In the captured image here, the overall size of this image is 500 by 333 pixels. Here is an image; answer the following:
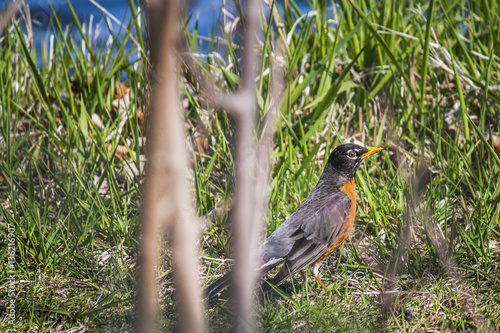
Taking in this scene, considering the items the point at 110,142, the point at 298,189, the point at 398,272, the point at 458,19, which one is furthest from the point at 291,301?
the point at 458,19

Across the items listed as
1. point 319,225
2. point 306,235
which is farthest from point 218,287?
point 319,225

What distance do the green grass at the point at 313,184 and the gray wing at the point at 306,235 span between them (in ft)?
0.59

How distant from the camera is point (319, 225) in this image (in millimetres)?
2938

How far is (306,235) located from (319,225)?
4.3 inches

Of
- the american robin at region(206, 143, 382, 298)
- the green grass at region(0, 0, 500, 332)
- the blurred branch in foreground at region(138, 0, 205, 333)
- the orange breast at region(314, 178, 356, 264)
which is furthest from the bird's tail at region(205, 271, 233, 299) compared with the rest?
the blurred branch in foreground at region(138, 0, 205, 333)

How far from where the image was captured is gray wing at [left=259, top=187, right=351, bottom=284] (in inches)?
110

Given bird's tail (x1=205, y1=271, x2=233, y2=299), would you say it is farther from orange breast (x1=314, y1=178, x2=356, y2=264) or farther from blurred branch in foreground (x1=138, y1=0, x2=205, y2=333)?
blurred branch in foreground (x1=138, y1=0, x2=205, y2=333)

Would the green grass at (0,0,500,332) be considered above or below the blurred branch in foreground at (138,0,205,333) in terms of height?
below

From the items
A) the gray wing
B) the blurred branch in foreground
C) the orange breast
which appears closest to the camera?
the blurred branch in foreground

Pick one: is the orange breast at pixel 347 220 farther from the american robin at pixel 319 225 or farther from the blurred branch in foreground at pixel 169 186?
the blurred branch in foreground at pixel 169 186

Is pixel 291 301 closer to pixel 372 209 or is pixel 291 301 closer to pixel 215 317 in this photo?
pixel 215 317

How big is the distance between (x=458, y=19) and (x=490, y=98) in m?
1.25

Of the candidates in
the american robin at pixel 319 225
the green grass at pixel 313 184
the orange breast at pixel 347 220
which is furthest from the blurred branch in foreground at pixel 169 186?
the orange breast at pixel 347 220

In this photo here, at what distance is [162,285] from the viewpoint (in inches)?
106
